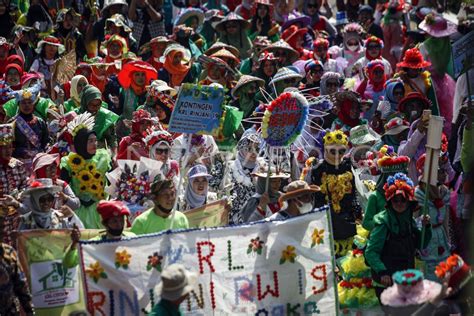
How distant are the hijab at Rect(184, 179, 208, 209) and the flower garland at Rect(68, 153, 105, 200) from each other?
89 centimetres

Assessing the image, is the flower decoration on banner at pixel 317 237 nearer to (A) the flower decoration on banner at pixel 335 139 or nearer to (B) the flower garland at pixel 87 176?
(A) the flower decoration on banner at pixel 335 139

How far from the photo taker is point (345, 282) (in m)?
14.6

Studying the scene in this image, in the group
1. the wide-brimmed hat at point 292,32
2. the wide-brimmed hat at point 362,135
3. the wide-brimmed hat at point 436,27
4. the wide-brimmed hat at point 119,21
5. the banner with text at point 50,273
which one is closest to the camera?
the banner with text at point 50,273

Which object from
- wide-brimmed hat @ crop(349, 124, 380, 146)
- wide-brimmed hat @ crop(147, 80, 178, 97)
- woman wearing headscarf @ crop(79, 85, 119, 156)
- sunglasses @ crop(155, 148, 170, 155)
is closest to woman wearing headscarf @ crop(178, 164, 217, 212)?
sunglasses @ crop(155, 148, 170, 155)

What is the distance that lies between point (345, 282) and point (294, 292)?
1.51 m

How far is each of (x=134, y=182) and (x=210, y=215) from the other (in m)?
1.30

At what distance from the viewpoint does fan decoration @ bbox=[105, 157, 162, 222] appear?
15359 millimetres

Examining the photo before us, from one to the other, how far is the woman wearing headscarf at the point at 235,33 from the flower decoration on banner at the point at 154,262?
10.3 m

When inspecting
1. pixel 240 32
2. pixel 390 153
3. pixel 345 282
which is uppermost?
pixel 240 32

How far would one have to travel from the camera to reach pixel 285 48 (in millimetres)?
21406

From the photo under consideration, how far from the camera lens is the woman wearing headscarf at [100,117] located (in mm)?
17703

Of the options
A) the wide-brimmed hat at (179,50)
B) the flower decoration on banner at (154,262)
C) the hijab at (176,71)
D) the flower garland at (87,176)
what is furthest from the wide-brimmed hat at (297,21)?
the flower decoration on banner at (154,262)

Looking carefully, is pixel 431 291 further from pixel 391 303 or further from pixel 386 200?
pixel 386 200

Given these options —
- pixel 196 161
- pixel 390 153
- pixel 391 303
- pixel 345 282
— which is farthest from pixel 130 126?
pixel 391 303
